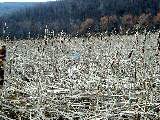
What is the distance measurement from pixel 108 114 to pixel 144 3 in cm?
5233

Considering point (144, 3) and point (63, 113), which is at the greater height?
point (63, 113)

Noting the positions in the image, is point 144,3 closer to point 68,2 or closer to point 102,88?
point 68,2

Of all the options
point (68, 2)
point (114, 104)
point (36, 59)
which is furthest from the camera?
point (68, 2)

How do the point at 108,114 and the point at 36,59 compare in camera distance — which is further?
the point at 36,59

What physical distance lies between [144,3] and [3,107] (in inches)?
2049

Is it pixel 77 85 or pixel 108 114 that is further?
pixel 77 85

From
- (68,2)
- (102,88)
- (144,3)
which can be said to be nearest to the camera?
(102,88)

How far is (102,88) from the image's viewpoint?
218 inches

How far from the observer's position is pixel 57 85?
611 cm

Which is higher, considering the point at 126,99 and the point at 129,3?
the point at 126,99

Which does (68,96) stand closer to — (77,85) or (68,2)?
(77,85)

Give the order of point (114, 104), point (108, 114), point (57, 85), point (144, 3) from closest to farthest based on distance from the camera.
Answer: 1. point (108, 114)
2. point (114, 104)
3. point (57, 85)
4. point (144, 3)

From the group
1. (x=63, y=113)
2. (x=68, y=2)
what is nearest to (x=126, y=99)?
(x=63, y=113)

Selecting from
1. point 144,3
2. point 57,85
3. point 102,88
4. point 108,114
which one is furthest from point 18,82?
point 144,3
